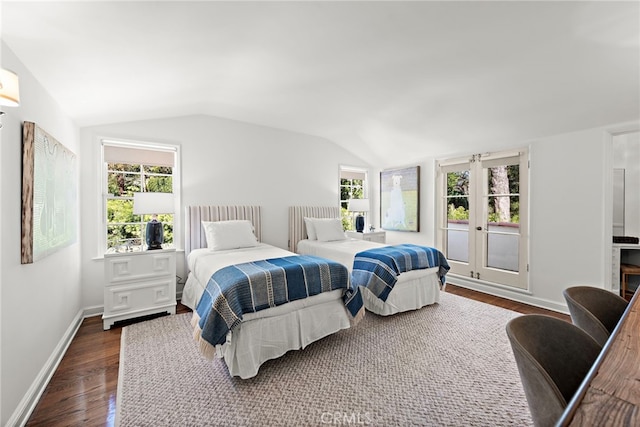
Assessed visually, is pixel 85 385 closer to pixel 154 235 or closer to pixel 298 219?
pixel 154 235

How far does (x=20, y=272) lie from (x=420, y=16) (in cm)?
308

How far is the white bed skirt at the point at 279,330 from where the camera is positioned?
76.4 inches

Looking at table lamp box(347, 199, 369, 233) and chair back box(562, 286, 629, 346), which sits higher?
table lamp box(347, 199, 369, 233)

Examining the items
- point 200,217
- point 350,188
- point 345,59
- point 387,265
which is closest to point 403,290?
point 387,265

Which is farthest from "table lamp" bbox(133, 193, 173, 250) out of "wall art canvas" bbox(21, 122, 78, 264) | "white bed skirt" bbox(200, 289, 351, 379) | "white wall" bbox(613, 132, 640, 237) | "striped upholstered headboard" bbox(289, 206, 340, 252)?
"white wall" bbox(613, 132, 640, 237)

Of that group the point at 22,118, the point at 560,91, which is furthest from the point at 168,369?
the point at 560,91

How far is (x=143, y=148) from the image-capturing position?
354cm

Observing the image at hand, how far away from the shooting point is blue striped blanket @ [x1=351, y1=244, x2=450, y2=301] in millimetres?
2895

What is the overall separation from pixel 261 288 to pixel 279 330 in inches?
15.2

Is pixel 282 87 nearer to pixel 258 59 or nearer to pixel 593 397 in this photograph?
pixel 258 59

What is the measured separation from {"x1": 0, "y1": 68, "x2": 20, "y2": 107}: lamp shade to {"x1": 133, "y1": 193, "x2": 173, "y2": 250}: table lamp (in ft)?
6.01

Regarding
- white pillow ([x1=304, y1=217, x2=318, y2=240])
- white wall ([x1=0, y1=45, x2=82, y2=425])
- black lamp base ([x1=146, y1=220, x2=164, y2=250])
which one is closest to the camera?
white wall ([x1=0, y1=45, x2=82, y2=425])

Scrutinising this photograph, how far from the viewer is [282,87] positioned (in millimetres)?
2957

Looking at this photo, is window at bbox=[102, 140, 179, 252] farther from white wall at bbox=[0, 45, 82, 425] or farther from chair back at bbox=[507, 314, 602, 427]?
chair back at bbox=[507, 314, 602, 427]
